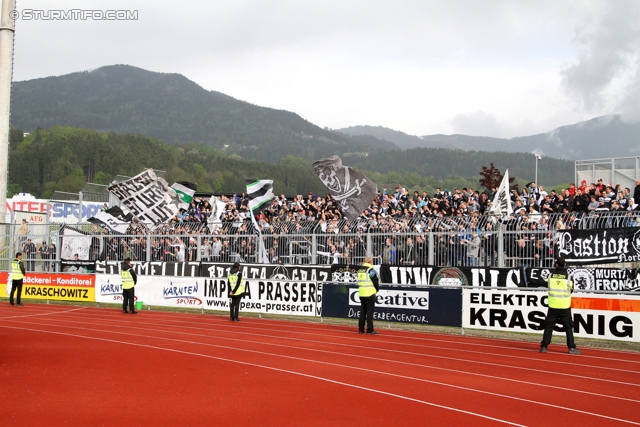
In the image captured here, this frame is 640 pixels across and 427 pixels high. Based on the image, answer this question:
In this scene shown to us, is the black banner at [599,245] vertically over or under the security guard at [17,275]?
over

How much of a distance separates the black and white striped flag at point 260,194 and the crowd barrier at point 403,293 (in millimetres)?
2774

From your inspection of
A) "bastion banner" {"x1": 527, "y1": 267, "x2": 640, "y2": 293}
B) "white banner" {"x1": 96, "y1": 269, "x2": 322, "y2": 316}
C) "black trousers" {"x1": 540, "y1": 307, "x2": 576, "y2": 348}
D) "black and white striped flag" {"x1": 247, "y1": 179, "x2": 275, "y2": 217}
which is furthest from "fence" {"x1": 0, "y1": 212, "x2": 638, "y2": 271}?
"black trousers" {"x1": 540, "y1": 307, "x2": 576, "y2": 348}

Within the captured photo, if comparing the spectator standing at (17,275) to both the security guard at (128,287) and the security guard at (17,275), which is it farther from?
the security guard at (128,287)

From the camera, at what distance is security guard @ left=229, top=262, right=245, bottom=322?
21.3m

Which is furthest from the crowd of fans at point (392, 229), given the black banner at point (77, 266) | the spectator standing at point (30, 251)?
the spectator standing at point (30, 251)

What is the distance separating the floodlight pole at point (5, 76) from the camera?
Answer: 110ft

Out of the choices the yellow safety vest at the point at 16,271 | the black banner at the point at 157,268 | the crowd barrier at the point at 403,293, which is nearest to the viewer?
the crowd barrier at the point at 403,293

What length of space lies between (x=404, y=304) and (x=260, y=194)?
8881mm

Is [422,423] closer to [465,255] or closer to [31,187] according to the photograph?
[465,255]

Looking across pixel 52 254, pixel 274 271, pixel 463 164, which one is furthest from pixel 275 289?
pixel 463 164

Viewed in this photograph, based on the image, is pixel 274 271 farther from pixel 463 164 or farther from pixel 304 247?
pixel 463 164

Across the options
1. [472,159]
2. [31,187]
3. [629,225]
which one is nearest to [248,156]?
[472,159]

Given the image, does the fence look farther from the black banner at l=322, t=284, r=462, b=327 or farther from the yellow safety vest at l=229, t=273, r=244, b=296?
the yellow safety vest at l=229, t=273, r=244, b=296

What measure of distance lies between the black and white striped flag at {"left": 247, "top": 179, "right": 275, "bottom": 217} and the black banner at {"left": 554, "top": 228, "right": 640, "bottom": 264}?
11830 millimetres
